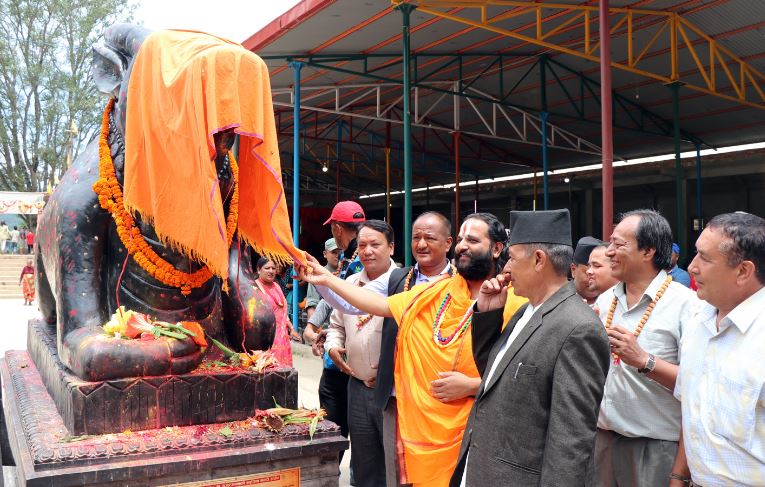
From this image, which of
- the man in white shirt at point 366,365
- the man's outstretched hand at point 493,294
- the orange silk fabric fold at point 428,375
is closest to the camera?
the man's outstretched hand at point 493,294

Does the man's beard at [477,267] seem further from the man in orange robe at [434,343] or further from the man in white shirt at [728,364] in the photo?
the man in white shirt at [728,364]

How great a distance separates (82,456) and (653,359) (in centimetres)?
175

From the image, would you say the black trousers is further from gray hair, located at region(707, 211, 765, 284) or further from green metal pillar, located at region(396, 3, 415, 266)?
green metal pillar, located at region(396, 3, 415, 266)

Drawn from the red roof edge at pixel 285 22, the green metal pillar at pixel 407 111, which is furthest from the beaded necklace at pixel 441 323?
the red roof edge at pixel 285 22

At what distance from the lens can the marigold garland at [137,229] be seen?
2.30 meters

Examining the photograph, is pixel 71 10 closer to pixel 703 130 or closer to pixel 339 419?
pixel 703 130

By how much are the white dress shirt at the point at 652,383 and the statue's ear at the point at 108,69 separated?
189 cm

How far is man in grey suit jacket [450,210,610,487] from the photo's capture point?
6.23 ft

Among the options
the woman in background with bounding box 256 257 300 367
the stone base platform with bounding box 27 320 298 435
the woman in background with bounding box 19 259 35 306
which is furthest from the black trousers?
the woman in background with bounding box 19 259 35 306

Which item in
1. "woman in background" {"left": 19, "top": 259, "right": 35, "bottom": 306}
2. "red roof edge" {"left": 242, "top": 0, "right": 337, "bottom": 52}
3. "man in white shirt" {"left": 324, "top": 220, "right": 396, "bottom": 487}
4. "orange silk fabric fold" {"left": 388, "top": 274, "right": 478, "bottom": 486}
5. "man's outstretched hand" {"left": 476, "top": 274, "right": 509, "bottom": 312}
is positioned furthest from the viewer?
"woman in background" {"left": 19, "top": 259, "right": 35, "bottom": 306}

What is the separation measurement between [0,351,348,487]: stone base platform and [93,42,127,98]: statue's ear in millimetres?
1113

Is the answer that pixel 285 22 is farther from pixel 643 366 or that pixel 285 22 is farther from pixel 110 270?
pixel 643 366

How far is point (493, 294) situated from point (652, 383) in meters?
0.63

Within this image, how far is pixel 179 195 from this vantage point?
2084 millimetres
